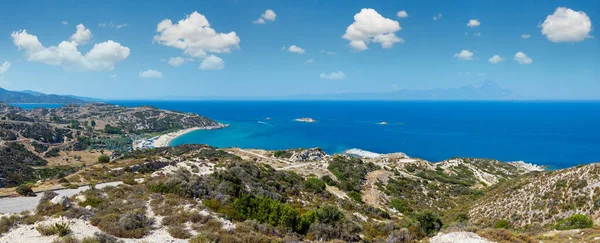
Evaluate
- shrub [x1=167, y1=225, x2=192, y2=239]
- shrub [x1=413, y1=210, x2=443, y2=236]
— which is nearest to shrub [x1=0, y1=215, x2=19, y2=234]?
shrub [x1=167, y1=225, x2=192, y2=239]

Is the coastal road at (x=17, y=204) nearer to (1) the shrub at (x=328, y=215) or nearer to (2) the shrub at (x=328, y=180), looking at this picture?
(1) the shrub at (x=328, y=215)

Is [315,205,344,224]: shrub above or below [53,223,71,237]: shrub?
below

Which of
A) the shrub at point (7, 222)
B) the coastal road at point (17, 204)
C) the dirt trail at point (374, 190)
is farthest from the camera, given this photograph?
the dirt trail at point (374, 190)

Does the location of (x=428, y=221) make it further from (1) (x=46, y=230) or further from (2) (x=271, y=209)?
(1) (x=46, y=230)

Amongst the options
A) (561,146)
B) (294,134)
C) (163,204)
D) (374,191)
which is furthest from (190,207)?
(561,146)

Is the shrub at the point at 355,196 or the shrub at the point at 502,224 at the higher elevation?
the shrub at the point at 502,224

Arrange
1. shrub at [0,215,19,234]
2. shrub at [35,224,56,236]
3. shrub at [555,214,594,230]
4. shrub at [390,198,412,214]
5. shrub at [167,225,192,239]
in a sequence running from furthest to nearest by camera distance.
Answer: shrub at [390,198,412,214] < shrub at [555,214,594,230] < shrub at [167,225,192,239] < shrub at [0,215,19,234] < shrub at [35,224,56,236]

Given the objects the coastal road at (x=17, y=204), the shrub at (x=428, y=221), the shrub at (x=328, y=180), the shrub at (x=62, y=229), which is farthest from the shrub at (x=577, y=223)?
the coastal road at (x=17, y=204)

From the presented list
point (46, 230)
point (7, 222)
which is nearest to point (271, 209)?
point (46, 230)

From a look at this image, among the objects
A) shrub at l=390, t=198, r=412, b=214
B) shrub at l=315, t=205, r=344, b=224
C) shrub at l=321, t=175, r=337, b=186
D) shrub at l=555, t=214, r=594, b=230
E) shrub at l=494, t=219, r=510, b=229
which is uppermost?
shrub at l=315, t=205, r=344, b=224

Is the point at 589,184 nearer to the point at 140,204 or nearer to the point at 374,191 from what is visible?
the point at 374,191

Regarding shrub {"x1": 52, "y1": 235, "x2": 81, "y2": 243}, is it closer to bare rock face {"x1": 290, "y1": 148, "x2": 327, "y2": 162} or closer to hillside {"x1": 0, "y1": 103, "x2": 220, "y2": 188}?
bare rock face {"x1": 290, "y1": 148, "x2": 327, "y2": 162}

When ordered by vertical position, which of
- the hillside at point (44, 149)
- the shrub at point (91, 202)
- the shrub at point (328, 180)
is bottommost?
the hillside at point (44, 149)
